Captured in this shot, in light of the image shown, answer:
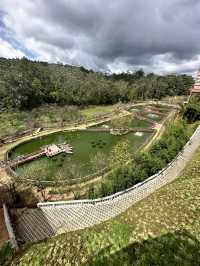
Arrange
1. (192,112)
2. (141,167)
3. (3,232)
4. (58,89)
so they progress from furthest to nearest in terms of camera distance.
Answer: (58,89), (192,112), (141,167), (3,232)

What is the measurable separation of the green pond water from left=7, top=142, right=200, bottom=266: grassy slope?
14813 millimetres

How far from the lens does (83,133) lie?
4044 centimetres

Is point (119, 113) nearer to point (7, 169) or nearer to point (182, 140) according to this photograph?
point (182, 140)

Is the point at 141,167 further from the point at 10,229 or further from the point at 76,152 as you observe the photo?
the point at 76,152

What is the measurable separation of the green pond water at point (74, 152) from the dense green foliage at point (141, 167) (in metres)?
6.02

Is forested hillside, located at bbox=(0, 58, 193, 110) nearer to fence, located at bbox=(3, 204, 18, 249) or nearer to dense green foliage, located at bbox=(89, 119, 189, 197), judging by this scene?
fence, located at bbox=(3, 204, 18, 249)

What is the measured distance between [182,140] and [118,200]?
521 inches

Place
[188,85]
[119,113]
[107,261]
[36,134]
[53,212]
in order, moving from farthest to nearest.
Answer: [188,85], [119,113], [36,134], [53,212], [107,261]

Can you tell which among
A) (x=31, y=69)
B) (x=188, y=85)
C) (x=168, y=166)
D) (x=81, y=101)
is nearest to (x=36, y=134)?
(x=168, y=166)

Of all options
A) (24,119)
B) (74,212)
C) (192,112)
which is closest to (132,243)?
(74,212)

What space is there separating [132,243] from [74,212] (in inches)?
386

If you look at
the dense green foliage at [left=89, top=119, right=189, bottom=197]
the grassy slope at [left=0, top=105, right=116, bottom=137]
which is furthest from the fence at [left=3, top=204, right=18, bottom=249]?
the grassy slope at [left=0, top=105, right=116, bottom=137]

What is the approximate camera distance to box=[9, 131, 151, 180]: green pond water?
22591 millimetres

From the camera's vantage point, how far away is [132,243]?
258 inches
